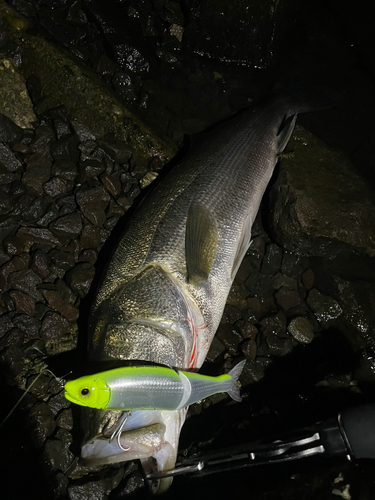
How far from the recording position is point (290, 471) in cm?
254

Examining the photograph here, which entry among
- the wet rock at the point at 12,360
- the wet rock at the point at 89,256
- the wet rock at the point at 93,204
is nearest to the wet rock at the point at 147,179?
the wet rock at the point at 93,204

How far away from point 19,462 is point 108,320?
62.7 inches

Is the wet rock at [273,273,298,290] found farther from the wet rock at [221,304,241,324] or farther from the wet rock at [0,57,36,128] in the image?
the wet rock at [0,57,36,128]

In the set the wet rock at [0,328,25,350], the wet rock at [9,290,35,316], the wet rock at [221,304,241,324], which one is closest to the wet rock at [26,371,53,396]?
the wet rock at [0,328,25,350]

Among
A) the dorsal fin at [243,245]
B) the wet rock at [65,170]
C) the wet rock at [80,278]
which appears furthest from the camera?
the wet rock at [65,170]

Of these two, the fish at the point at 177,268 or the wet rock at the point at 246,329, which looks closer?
the fish at the point at 177,268

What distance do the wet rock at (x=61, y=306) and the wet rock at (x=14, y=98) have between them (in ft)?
6.67

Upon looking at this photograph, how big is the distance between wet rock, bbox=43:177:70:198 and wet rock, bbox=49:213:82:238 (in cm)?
Result: 32

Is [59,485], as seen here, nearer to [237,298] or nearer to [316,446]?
[316,446]

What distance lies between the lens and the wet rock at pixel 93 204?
369 cm

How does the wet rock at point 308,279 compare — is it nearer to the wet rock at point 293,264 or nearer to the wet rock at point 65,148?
the wet rock at point 293,264

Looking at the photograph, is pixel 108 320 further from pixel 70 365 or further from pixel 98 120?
pixel 98 120

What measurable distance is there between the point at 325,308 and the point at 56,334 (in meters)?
2.85

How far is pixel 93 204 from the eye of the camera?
3717mm
